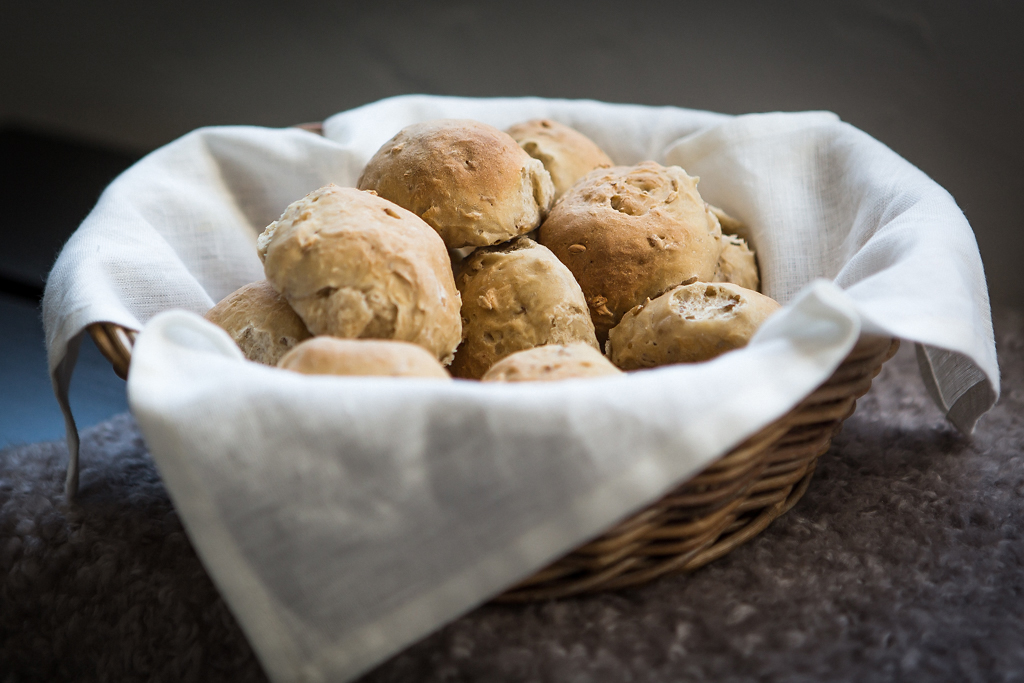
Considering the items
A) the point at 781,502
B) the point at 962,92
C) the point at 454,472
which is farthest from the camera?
the point at 962,92

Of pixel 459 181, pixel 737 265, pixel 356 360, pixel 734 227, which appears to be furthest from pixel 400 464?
pixel 734 227

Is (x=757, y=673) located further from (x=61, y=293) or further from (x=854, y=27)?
(x=854, y=27)

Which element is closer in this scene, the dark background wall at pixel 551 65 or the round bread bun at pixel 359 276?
the round bread bun at pixel 359 276

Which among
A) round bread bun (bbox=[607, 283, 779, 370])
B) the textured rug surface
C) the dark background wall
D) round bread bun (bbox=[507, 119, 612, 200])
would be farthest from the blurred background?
round bread bun (bbox=[607, 283, 779, 370])

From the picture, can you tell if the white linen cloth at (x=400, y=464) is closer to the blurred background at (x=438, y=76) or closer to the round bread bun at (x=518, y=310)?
the round bread bun at (x=518, y=310)

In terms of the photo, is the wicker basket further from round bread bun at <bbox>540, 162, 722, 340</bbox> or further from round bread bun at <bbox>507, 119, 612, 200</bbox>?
round bread bun at <bbox>507, 119, 612, 200</bbox>

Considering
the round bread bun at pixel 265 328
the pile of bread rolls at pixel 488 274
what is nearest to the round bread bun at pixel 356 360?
the pile of bread rolls at pixel 488 274

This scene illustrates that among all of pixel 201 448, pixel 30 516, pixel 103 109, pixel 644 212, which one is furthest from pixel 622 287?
pixel 103 109
